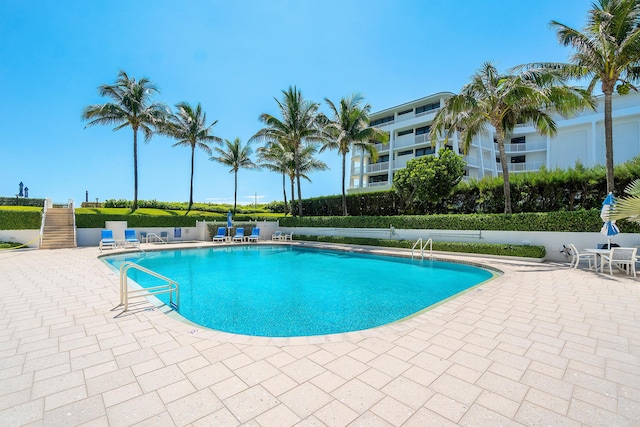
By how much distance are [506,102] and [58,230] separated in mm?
24884

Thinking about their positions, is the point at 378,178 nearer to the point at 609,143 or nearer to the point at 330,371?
the point at 609,143

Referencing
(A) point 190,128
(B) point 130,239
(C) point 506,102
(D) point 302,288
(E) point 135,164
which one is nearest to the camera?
(D) point 302,288

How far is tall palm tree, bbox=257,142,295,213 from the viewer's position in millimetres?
25987

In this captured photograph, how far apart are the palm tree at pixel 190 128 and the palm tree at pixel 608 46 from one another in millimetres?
24468

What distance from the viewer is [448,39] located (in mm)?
12164

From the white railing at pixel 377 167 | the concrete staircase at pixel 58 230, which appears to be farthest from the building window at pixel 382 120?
the concrete staircase at pixel 58 230

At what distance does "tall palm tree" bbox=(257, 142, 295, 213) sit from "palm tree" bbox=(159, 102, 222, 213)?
483 cm

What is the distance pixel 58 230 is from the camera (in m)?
17.0

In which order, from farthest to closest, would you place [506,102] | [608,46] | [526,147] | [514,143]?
[514,143] < [526,147] < [506,102] < [608,46]

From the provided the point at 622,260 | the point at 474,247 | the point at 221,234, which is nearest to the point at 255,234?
the point at 221,234

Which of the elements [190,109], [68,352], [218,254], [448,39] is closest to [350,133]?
[448,39]

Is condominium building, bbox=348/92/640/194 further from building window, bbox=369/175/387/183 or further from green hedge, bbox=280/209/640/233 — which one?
green hedge, bbox=280/209/640/233

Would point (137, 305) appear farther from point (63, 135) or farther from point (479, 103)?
point (63, 135)

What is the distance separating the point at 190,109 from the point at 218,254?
15.8m
